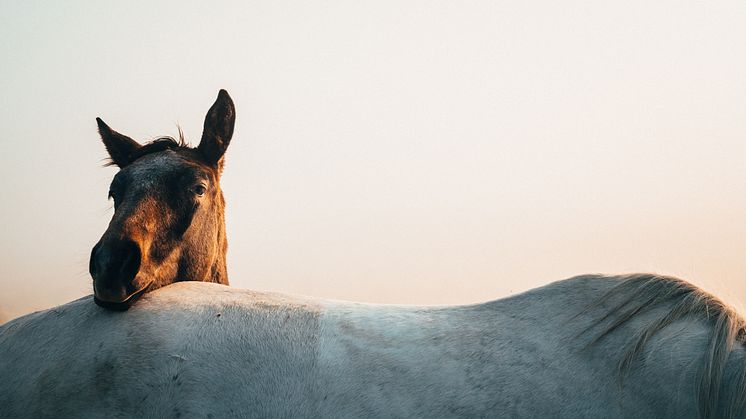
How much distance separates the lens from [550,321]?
9.57 ft

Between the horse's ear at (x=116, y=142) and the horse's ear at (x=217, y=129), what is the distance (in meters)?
0.68

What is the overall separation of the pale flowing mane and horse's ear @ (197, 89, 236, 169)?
154 inches

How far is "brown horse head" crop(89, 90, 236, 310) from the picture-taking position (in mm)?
3797

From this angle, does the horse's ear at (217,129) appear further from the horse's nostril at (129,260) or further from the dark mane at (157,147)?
the horse's nostril at (129,260)

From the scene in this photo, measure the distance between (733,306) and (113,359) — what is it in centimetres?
284

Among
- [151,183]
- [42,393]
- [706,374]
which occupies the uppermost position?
[151,183]

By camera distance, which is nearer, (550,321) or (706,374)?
(706,374)

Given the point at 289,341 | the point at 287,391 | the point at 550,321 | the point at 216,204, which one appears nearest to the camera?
the point at 287,391

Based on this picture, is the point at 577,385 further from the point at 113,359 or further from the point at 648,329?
the point at 113,359

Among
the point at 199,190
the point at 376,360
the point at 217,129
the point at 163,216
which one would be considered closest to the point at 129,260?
the point at 163,216

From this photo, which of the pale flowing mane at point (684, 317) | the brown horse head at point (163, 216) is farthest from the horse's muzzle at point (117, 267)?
the pale flowing mane at point (684, 317)

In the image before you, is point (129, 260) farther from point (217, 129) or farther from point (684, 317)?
point (684, 317)

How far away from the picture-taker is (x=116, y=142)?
589cm

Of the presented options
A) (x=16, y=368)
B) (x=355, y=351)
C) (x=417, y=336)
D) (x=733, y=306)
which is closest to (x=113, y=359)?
(x=16, y=368)
